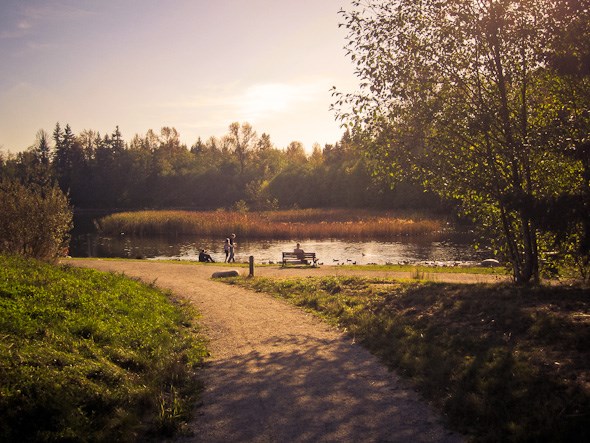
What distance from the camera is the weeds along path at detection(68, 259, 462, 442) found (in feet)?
20.4

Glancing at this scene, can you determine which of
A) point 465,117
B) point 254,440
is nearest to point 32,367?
point 254,440

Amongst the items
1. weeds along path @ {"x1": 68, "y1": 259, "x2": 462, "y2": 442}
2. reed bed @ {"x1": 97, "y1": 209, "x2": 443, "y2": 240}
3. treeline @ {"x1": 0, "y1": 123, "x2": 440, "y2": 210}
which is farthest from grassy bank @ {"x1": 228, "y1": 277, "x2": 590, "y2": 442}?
treeline @ {"x1": 0, "y1": 123, "x2": 440, "y2": 210}

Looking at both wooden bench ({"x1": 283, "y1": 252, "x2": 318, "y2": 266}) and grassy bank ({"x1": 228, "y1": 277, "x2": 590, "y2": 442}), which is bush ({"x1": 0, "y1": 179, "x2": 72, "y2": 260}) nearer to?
grassy bank ({"x1": 228, "y1": 277, "x2": 590, "y2": 442})

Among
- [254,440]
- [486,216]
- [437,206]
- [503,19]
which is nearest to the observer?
[254,440]

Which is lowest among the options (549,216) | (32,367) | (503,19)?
(32,367)

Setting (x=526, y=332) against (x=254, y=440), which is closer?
(x=254, y=440)

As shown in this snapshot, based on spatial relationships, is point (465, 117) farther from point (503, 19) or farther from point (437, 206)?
point (437, 206)

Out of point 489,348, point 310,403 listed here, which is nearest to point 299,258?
point 489,348

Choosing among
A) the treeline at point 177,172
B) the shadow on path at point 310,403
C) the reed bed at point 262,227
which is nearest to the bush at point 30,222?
the shadow on path at point 310,403

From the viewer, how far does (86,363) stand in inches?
284

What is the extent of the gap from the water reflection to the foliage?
16490mm

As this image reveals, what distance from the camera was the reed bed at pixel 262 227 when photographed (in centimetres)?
4594

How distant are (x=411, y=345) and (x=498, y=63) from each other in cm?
787

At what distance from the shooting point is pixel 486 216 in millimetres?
15047
